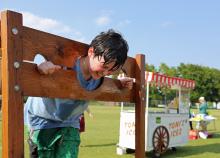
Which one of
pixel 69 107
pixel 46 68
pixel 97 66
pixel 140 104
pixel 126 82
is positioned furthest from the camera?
pixel 140 104

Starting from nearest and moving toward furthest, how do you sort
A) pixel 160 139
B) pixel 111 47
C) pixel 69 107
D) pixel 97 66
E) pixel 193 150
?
pixel 111 47
pixel 97 66
pixel 69 107
pixel 160 139
pixel 193 150

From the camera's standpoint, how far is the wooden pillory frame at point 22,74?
2.40m

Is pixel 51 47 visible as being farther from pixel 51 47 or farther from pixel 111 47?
pixel 111 47

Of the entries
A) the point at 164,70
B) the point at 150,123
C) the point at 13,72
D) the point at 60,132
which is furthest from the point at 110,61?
the point at 164,70

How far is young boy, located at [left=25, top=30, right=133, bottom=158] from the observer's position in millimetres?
2766

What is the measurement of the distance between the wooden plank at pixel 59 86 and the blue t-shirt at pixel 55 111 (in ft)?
0.23

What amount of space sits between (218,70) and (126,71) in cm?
8588

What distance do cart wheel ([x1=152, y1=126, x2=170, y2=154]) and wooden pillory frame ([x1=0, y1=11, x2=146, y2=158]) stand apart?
22.3 feet

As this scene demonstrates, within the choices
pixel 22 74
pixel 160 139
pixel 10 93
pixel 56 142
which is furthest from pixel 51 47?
pixel 160 139

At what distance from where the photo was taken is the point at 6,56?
7.86 ft

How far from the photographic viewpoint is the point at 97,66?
112 inches

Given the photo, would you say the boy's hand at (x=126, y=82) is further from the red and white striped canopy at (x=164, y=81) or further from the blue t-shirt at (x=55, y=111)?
the red and white striped canopy at (x=164, y=81)

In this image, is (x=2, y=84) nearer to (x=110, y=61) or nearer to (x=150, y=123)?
(x=110, y=61)

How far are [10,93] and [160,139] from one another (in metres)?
7.84
